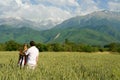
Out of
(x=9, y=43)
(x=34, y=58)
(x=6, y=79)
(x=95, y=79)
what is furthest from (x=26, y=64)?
(x=9, y=43)

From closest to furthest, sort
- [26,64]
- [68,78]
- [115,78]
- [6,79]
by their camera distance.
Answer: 1. [6,79]
2. [68,78]
3. [115,78]
4. [26,64]

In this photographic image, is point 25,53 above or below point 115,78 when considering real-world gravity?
above

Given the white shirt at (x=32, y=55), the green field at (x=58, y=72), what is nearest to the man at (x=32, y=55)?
the white shirt at (x=32, y=55)

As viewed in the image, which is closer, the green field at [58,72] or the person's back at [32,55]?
the green field at [58,72]

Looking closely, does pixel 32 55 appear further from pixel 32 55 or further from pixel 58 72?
pixel 58 72

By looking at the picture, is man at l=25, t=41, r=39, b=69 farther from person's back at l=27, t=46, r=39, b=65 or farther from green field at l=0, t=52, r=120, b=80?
green field at l=0, t=52, r=120, b=80

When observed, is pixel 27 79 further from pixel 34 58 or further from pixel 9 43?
pixel 9 43

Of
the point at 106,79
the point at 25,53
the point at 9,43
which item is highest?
the point at 9,43

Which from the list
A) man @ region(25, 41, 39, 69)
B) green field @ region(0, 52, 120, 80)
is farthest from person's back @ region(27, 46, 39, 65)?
green field @ region(0, 52, 120, 80)

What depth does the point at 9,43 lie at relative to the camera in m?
92.6

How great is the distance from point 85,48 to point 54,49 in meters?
8.58

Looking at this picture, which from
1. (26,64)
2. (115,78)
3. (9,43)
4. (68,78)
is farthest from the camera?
(9,43)

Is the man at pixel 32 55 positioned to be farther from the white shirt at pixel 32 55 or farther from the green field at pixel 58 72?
the green field at pixel 58 72

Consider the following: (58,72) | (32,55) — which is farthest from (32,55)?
(58,72)
